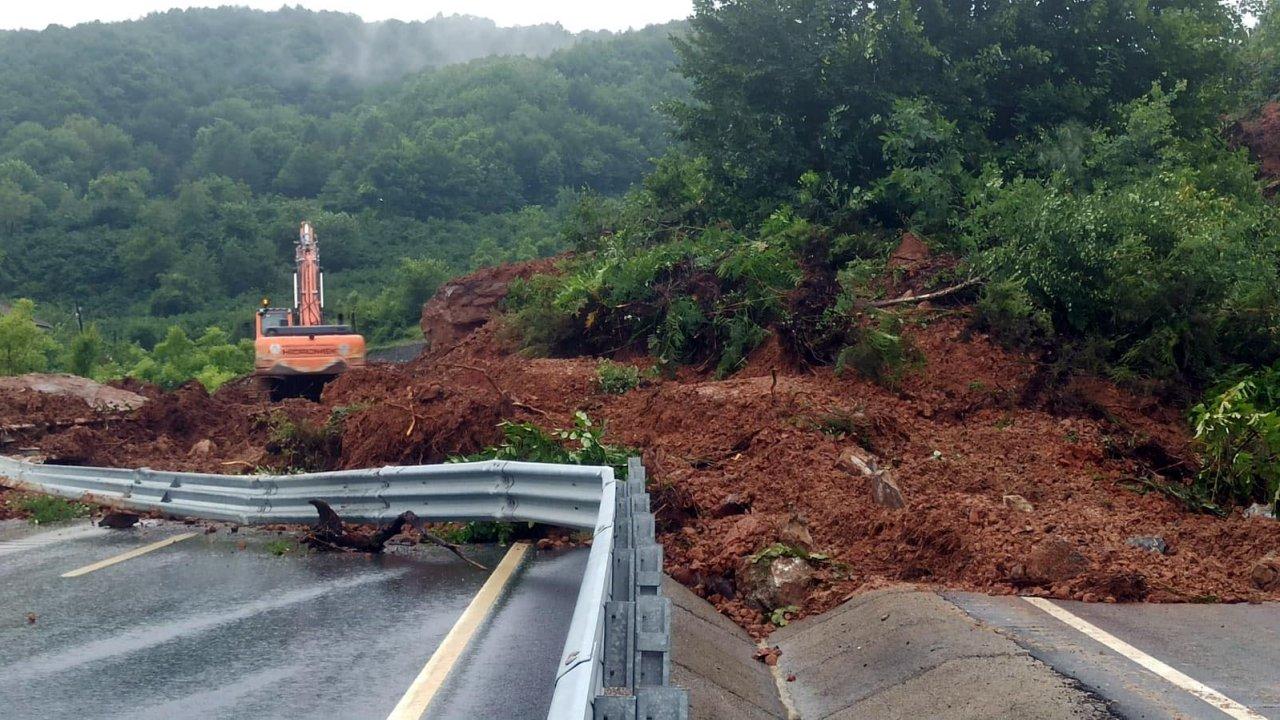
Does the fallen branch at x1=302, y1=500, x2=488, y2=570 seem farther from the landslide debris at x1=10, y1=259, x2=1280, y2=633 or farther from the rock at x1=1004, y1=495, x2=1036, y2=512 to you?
the rock at x1=1004, y1=495, x2=1036, y2=512

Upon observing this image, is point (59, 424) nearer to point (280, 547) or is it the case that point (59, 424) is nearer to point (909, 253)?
point (280, 547)

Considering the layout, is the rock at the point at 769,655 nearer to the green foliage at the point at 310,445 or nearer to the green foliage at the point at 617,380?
the green foliage at the point at 310,445

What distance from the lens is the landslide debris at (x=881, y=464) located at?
848cm

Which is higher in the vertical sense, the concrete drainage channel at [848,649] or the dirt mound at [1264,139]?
the dirt mound at [1264,139]

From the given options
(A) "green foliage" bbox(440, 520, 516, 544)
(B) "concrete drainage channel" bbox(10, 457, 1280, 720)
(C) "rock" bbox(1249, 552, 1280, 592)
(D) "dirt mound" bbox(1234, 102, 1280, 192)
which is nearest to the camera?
(B) "concrete drainage channel" bbox(10, 457, 1280, 720)

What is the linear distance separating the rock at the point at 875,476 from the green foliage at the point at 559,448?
1898 millimetres

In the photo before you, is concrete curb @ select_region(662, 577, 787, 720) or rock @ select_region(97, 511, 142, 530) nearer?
concrete curb @ select_region(662, 577, 787, 720)

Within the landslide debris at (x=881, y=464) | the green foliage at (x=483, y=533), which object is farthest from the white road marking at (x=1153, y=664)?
the green foliage at (x=483, y=533)

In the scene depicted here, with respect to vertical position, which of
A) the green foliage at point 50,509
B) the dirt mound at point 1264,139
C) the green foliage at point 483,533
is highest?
the dirt mound at point 1264,139

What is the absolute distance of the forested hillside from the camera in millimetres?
98625

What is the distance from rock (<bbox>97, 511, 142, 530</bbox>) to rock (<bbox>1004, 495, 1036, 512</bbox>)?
320 inches

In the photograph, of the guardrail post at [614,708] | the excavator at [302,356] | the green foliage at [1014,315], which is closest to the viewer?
the guardrail post at [614,708]

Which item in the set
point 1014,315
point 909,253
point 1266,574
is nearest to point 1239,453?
point 1266,574

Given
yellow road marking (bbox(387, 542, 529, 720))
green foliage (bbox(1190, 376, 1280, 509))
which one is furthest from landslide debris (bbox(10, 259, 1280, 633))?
yellow road marking (bbox(387, 542, 529, 720))
